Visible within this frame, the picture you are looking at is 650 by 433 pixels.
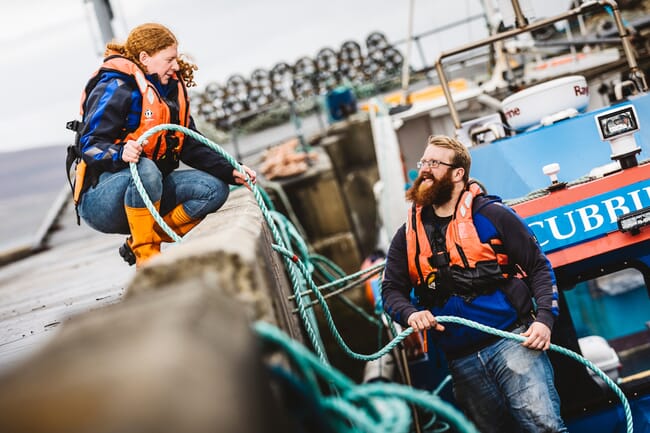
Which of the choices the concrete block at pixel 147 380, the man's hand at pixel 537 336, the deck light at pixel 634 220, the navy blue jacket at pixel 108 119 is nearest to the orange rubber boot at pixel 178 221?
the navy blue jacket at pixel 108 119

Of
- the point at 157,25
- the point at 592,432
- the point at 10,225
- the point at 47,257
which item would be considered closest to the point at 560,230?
the point at 592,432

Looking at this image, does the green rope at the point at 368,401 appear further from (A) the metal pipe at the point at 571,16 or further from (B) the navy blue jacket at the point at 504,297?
(A) the metal pipe at the point at 571,16

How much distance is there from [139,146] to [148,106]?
0.28 metres

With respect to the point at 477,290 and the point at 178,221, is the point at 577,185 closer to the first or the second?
the point at 477,290

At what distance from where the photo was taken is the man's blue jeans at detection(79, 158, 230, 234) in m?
3.17

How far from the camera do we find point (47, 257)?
10.0 m

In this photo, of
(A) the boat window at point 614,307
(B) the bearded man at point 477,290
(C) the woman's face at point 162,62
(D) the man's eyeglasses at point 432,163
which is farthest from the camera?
(A) the boat window at point 614,307

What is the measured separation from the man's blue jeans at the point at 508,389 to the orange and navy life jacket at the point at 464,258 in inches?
13.1

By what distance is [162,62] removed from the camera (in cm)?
322

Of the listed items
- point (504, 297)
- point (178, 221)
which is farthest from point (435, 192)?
point (178, 221)

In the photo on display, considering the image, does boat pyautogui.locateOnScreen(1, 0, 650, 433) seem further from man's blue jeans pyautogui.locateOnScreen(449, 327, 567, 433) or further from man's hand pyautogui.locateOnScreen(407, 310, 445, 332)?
man's blue jeans pyautogui.locateOnScreen(449, 327, 567, 433)

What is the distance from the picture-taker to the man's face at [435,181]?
3.28m

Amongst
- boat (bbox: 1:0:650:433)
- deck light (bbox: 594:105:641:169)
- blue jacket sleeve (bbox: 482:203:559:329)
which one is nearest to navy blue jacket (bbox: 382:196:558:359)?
blue jacket sleeve (bbox: 482:203:559:329)

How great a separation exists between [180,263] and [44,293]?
5227 millimetres
